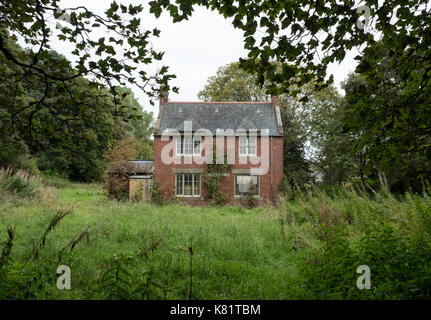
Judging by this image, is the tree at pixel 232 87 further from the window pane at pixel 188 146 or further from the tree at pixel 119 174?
the tree at pixel 119 174

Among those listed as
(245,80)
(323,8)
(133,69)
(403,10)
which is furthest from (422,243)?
(245,80)

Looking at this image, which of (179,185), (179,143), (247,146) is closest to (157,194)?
(179,185)

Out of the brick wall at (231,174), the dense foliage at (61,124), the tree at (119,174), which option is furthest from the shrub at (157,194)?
the dense foliage at (61,124)

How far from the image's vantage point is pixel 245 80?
108ft

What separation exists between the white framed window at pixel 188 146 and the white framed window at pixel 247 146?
10.5ft

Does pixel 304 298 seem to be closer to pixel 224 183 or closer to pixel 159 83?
pixel 159 83

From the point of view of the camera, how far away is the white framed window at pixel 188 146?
22.3 meters

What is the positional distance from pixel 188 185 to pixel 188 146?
2.96 meters

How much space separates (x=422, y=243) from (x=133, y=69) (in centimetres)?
488

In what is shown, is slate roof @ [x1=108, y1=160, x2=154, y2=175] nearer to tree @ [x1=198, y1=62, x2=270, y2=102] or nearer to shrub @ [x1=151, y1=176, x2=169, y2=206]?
shrub @ [x1=151, y1=176, x2=169, y2=206]

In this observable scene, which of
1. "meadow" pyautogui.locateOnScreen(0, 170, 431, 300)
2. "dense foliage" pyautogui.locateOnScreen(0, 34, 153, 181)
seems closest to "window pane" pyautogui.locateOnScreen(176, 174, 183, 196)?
"dense foliage" pyautogui.locateOnScreen(0, 34, 153, 181)

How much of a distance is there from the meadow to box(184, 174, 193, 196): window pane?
1043cm

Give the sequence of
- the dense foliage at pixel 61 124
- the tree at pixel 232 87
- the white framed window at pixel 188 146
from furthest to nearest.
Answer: the tree at pixel 232 87, the white framed window at pixel 188 146, the dense foliage at pixel 61 124

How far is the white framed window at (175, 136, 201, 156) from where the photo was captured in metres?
22.3
